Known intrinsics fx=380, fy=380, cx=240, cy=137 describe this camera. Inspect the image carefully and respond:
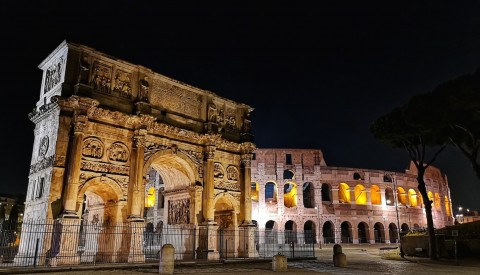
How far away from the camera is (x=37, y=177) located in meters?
16.2

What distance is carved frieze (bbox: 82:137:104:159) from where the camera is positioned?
16.4 m

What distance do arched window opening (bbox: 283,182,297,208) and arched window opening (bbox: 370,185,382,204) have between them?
424 inches

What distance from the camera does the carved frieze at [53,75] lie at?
17131 millimetres

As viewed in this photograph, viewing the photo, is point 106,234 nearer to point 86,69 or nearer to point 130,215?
point 130,215

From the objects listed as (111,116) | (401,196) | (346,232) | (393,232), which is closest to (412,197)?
(401,196)

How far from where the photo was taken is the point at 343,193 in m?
50.8

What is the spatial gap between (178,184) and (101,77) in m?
7.24

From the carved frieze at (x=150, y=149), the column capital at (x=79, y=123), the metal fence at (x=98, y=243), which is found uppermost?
the column capital at (x=79, y=123)

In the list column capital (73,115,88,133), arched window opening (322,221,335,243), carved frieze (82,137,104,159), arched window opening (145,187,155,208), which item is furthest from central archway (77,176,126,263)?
arched window opening (322,221,335,243)

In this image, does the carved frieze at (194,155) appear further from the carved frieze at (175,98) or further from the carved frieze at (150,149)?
the carved frieze at (175,98)

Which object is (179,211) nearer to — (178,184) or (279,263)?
(178,184)

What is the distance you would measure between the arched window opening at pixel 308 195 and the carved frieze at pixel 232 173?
27.4 metres

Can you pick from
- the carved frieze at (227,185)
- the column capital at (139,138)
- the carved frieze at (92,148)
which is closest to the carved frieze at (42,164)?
the carved frieze at (92,148)

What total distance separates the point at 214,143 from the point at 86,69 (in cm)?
763
